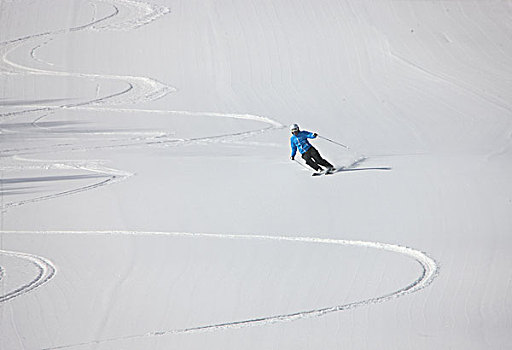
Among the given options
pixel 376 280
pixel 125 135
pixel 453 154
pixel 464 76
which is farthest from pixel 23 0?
pixel 376 280

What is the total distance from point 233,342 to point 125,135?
12.4 metres

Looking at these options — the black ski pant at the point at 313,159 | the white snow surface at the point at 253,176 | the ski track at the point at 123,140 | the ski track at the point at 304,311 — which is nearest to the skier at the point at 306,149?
the black ski pant at the point at 313,159

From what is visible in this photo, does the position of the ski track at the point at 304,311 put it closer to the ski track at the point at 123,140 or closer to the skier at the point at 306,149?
the ski track at the point at 123,140

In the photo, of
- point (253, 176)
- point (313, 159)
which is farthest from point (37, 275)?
point (313, 159)

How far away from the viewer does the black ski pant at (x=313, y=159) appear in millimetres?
14359

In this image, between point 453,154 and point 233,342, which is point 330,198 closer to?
point 453,154

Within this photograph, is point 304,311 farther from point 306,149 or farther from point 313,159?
point 313,159

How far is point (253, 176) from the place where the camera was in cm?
1452

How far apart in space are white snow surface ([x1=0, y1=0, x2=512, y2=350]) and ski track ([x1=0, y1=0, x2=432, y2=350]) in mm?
48

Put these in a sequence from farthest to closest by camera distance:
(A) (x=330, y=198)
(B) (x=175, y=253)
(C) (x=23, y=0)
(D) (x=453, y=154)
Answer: (C) (x=23, y=0) < (D) (x=453, y=154) < (A) (x=330, y=198) < (B) (x=175, y=253)

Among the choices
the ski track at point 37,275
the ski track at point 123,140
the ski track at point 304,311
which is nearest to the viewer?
the ski track at point 304,311

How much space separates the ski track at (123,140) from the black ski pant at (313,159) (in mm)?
3024

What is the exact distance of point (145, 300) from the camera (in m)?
8.29

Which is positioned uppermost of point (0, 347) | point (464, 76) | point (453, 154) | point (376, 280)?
point (464, 76)
